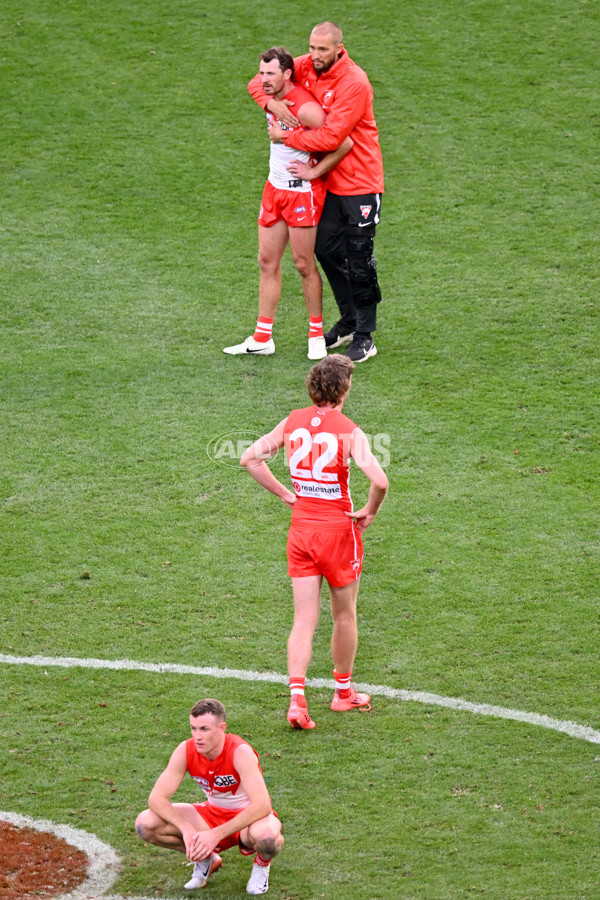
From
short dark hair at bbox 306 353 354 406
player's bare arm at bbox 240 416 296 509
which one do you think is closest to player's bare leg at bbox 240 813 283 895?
player's bare arm at bbox 240 416 296 509

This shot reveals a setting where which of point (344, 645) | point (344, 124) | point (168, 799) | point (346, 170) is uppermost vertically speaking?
point (344, 124)

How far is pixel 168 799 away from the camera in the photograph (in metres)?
4.93

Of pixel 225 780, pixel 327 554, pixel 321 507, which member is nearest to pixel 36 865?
pixel 225 780

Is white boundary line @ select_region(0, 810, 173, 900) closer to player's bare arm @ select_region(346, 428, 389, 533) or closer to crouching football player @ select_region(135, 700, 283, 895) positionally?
crouching football player @ select_region(135, 700, 283, 895)

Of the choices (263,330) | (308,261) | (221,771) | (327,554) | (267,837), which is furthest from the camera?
(263,330)

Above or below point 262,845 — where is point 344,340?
below

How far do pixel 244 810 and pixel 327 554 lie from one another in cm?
148

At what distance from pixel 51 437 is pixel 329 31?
364 cm

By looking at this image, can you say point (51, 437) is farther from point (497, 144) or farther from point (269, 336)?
point (497, 144)

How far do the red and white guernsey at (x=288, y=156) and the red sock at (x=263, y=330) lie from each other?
113cm

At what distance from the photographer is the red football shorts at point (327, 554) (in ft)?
19.7

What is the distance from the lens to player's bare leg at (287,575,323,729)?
6.05 metres

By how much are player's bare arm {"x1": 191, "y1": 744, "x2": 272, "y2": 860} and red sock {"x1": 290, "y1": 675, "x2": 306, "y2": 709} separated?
1092 millimetres

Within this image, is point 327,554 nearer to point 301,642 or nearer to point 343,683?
point 301,642
